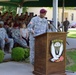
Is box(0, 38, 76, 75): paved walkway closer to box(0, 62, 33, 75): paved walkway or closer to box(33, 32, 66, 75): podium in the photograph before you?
box(0, 62, 33, 75): paved walkway

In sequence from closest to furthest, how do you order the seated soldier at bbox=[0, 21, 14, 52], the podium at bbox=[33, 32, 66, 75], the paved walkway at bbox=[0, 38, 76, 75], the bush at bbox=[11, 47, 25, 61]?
the podium at bbox=[33, 32, 66, 75] → the paved walkway at bbox=[0, 38, 76, 75] → the bush at bbox=[11, 47, 25, 61] → the seated soldier at bbox=[0, 21, 14, 52]

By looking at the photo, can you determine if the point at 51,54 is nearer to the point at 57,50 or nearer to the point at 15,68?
the point at 57,50

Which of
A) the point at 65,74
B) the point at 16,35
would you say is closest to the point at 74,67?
the point at 65,74

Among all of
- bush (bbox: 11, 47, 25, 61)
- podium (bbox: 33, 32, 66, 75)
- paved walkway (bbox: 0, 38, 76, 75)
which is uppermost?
podium (bbox: 33, 32, 66, 75)

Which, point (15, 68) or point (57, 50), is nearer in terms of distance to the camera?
point (57, 50)

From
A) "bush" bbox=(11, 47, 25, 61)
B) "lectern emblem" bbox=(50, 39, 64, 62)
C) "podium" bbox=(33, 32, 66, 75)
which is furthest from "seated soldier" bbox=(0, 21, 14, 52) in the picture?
"lectern emblem" bbox=(50, 39, 64, 62)

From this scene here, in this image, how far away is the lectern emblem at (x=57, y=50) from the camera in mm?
7586

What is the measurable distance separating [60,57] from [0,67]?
2115mm

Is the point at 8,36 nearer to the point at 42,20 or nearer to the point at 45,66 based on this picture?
the point at 42,20

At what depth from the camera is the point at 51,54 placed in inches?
298

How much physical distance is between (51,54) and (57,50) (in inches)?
8.6

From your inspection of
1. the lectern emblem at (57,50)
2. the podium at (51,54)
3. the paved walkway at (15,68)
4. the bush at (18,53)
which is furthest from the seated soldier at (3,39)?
the lectern emblem at (57,50)

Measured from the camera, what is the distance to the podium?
7.50 meters

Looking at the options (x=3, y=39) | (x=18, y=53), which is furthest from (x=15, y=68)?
(x=3, y=39)
